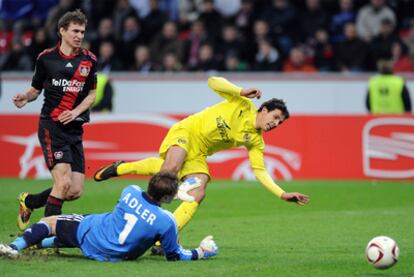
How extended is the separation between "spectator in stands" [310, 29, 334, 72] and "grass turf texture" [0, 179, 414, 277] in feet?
13.0

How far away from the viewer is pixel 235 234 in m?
11.9

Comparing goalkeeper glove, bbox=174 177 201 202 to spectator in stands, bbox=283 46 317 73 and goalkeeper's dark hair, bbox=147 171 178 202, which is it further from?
spectator in stands, bbox=283 46 317 73

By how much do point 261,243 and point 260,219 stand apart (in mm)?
2402

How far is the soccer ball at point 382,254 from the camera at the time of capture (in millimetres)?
8867

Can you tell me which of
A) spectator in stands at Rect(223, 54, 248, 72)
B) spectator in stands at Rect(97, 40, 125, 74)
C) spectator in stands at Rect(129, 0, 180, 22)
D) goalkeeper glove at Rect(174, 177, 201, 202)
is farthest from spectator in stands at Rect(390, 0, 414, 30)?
goalkeeper glove at Rect(174, 177, 201, 202)

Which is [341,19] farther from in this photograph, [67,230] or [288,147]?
[67,230]

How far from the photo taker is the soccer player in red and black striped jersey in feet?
34.7

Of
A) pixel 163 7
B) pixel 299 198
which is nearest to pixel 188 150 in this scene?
pixel 299 198

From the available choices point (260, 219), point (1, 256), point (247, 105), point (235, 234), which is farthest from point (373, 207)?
point (1, 256)

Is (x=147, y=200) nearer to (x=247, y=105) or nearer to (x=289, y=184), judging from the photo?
(x=247, y=105)

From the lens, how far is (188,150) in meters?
10.6

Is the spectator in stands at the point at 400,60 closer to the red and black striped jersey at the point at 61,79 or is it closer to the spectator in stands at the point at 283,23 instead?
the spectator in stands at the point at 283,23

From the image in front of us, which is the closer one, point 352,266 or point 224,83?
point 352,266

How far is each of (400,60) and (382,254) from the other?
12768mm
